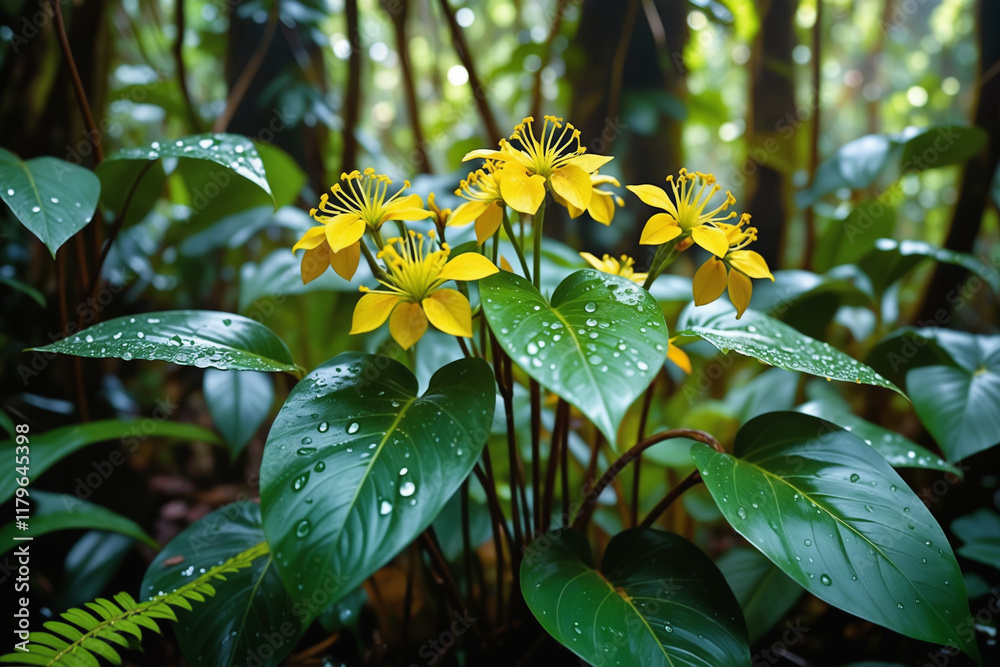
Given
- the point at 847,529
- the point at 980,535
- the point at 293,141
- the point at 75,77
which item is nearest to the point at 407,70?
the point at 293,141

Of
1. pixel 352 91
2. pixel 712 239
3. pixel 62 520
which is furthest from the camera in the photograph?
pixel 352 91

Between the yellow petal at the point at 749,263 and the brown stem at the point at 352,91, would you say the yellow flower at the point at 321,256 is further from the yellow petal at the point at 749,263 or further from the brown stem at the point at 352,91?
the brown stem at the point at 352,91

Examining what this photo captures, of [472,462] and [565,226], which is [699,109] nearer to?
[565,226]

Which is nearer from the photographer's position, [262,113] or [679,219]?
[679,219]

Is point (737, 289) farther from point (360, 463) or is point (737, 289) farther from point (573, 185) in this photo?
point (360, 463)

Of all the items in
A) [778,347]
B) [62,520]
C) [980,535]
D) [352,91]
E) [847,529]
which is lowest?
[980,535]

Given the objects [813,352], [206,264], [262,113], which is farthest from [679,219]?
[262,113]

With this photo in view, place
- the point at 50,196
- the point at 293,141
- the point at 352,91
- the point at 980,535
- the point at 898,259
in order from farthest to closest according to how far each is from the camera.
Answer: the point at 293,141 → the point at 352,91 → the point at 898,259 → the point at 980,535 → the point at 50,196
